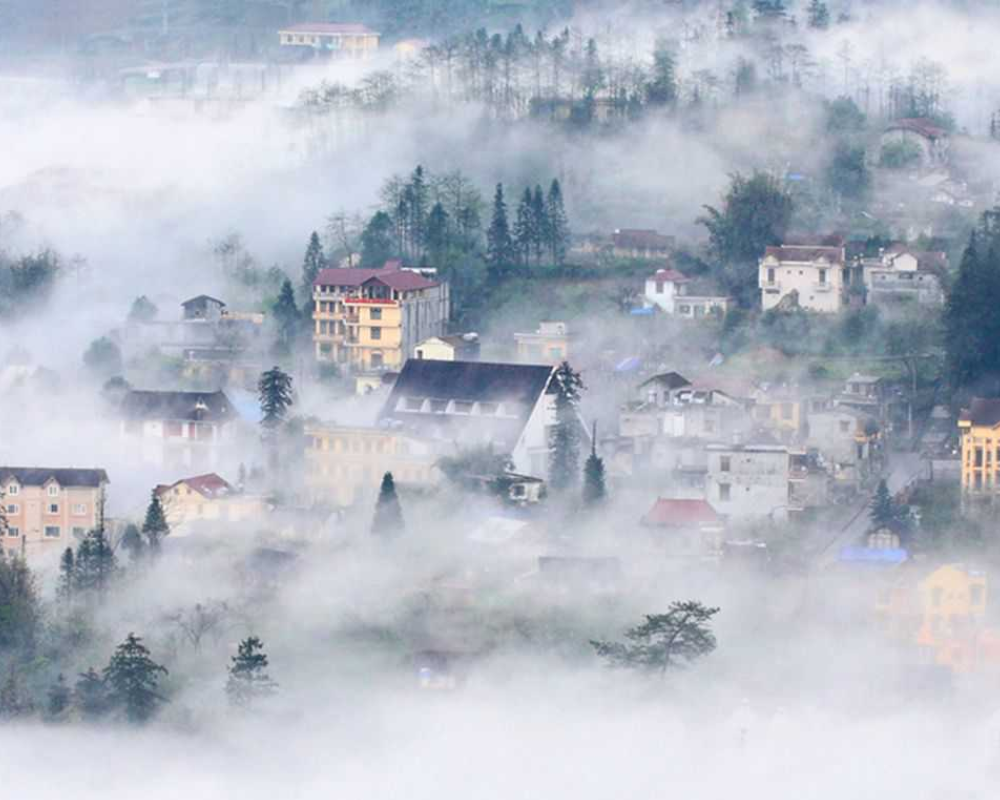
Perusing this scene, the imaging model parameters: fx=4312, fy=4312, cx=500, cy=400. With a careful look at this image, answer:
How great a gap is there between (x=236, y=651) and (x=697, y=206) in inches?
457

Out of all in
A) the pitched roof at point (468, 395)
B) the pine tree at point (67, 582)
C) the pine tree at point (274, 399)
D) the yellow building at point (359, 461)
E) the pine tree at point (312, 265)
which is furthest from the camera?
the pine tree at point (312, 265)

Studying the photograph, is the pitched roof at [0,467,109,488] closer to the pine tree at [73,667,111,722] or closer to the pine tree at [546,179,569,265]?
the pine tree at [73,667,111,722]

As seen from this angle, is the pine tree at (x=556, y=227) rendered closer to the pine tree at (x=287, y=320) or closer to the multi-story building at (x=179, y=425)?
the pine tree at (x=287, y=320)

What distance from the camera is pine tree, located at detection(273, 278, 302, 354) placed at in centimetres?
3916

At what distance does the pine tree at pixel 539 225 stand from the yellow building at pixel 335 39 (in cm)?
1167

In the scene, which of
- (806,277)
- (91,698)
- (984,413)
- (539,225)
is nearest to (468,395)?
(806,277)

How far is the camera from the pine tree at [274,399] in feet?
118

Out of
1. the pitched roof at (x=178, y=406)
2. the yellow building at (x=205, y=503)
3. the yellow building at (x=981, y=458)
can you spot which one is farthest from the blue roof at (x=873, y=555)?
the pitched roof at (x=178, y=406)

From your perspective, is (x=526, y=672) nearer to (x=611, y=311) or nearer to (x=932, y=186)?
(x=611, y=311)

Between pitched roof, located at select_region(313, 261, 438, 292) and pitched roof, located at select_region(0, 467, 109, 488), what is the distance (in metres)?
4.66

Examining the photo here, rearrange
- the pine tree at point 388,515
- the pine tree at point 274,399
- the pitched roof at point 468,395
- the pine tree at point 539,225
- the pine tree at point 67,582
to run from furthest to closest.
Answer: the pine tree at point 539,225 < the pine tree at point 274,399 < the pitched roof at point 468,395 < the pine tree at point 388,515 < the pine tree at point 67,582

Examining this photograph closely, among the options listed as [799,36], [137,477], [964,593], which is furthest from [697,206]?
[964,593]

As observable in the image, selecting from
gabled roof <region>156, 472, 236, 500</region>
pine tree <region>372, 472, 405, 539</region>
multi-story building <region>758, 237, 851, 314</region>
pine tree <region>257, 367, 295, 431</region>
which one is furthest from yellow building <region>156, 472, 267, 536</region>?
multi-story building <region>758, 237, 851, 314</region>

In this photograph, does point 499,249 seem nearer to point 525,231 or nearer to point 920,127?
point 525,231
